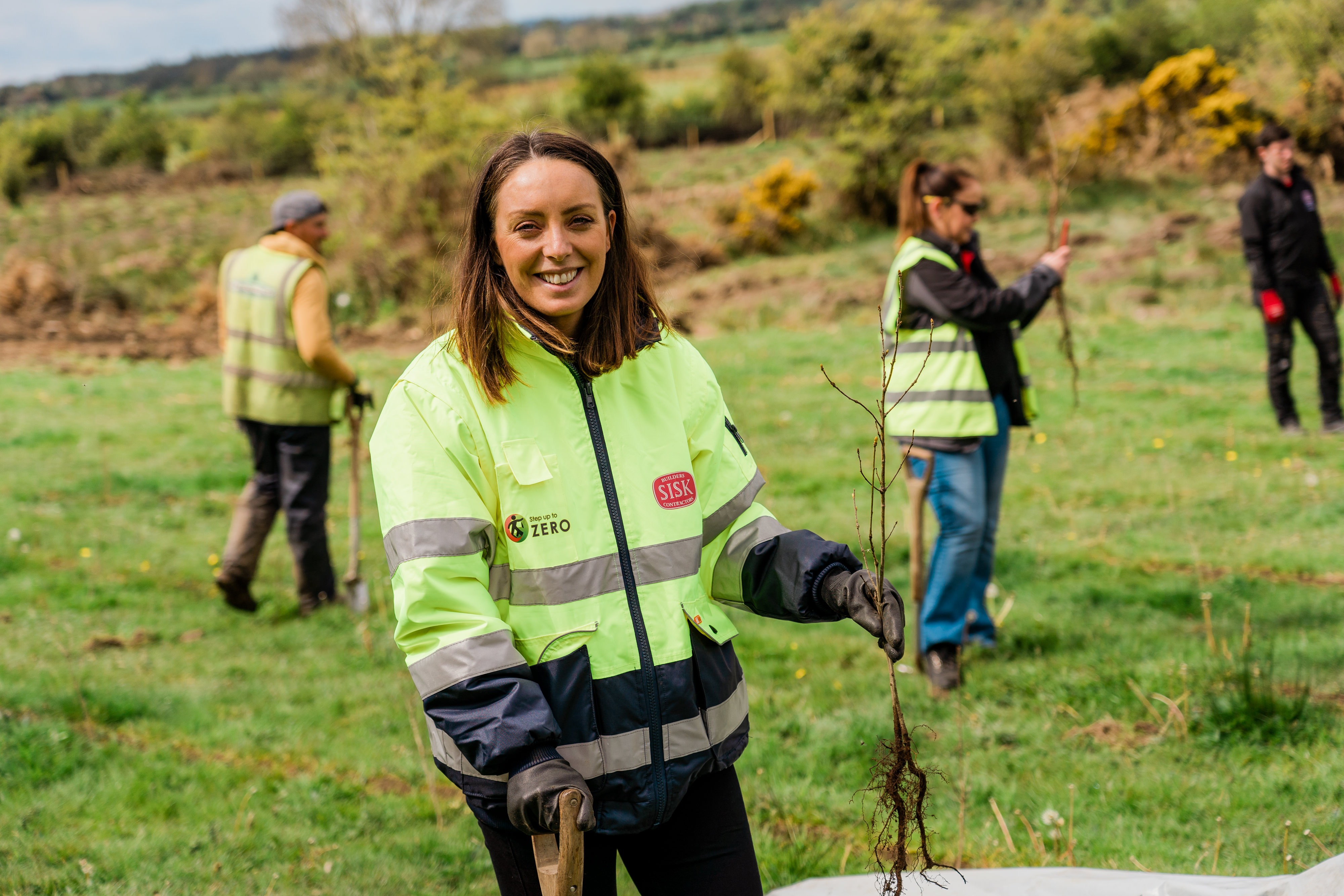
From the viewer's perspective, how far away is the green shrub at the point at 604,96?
39000mm

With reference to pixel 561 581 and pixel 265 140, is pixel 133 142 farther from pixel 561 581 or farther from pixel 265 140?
pixel 561 581

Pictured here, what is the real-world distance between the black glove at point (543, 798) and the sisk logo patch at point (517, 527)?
1.38 feet

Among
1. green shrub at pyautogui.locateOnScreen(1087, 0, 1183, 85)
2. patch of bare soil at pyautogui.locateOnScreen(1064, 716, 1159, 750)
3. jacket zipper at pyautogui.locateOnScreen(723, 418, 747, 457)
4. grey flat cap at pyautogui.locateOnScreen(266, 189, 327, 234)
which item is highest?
green shrub at pyautogui.locateOnScreen(1087, 0, 1183, 85)

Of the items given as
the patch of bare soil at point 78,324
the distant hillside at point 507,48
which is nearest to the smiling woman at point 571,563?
the patch of bare soil at point 78,324

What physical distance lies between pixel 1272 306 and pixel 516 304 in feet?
25.8

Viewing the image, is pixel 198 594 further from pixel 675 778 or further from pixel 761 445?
pixel 675 778

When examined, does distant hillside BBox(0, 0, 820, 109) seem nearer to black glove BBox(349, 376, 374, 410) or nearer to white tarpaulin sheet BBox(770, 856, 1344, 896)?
black glove BBox(349, 376, 374, 410)

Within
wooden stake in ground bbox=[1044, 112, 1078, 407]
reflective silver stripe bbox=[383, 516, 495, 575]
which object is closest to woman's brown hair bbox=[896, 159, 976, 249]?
wooden stake in ground bbox=[1044, 112, 1078, 407]

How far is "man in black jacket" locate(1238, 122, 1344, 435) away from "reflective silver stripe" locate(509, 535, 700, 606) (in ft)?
24.9

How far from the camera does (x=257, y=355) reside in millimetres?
6266

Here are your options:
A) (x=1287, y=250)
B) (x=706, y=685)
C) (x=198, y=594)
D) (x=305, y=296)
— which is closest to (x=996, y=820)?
(x=706, y=685)

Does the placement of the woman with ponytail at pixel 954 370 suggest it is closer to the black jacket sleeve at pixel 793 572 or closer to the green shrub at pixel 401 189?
the black jacket sleeve at pixel 793 572

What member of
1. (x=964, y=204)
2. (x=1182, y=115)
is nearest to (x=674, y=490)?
(x=964, y=204)

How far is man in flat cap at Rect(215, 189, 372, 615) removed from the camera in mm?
6164
